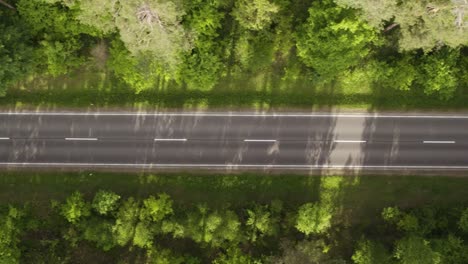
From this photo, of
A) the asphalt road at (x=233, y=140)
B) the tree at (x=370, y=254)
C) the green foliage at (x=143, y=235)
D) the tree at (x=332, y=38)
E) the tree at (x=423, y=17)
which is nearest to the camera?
the tree at (x=423, y=17)

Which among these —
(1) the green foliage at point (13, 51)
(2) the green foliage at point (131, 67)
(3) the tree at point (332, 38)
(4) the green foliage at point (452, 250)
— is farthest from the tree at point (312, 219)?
(1) the green foliage at point (13, 51)

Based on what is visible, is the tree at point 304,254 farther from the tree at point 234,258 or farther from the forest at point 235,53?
the forest at point 235,53

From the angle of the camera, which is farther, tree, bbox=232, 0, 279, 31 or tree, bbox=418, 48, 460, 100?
tree, bbox=418, 48, 460, 100

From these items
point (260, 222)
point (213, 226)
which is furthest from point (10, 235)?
point (260, 222)

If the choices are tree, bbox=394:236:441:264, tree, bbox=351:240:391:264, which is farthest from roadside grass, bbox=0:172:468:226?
tree, bbox=394:236:441:264

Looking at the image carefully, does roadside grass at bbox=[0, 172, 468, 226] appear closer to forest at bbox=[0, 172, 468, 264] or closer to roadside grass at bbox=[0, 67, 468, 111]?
forest at bbox=[0, 172, 468, 264]

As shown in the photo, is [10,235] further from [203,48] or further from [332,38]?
[332,38]

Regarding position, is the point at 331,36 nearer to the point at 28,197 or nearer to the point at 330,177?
the point at 330,177

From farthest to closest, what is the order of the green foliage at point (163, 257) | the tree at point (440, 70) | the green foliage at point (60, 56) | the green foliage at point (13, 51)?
the green foliage at point (163, 257) → the green foliage at point (60, 56) → the tree at point (440, 70) → the green foliage at point (13, 51)
